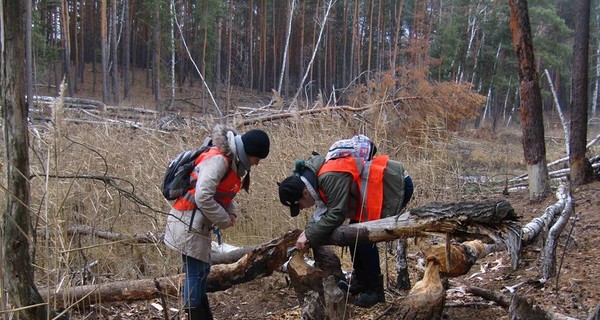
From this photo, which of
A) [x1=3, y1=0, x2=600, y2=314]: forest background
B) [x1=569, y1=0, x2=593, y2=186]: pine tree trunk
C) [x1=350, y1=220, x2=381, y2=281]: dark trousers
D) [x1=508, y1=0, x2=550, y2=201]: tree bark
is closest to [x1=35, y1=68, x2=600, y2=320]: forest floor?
[x1=350, y1=220, x2=381, y2=281]: dark trousers

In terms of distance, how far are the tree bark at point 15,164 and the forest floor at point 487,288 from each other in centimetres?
173

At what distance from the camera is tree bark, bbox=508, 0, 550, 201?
781 cm

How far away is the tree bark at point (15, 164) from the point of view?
7.21 ft

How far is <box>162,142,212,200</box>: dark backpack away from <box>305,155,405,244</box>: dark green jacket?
80 centimetres

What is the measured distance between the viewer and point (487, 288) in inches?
170

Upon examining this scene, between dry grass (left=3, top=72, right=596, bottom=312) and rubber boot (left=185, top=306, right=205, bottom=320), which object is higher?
dry grass (left=3, top=72, right=596, bottom=312)

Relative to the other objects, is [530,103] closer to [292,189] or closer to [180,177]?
→ [292,189]

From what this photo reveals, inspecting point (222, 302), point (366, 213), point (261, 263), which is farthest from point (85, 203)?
point (366, 213)

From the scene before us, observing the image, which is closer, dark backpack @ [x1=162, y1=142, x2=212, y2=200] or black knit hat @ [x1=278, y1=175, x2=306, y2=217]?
dark backpack @ [x1=162, y1=142, x2=212, y2=200]

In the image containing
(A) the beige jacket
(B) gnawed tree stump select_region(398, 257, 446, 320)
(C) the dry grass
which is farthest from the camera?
(C) the dry grass

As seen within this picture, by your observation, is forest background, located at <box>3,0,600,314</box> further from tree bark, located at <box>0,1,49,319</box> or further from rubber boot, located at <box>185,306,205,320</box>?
rubber boot, located at <box>185,306,205,320</box>

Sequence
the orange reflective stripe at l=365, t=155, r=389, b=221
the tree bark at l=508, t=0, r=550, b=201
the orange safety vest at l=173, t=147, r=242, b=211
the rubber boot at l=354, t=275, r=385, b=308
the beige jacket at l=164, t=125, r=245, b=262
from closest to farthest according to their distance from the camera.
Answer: the beige jacket at l=164, t=125, r=245, b=262
the orange safety vest at l=173, t=147, r=242, b=211
the orange reflective stripe at l=365, t=155, r=389, b=221
the rubber boot at l=354, t=275, r=385, b=308
the tree bark at l=508, t=0, r=550, b=201

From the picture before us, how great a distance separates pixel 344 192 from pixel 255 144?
2.28 feet

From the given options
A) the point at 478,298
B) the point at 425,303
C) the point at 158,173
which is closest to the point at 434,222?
the point at 425,303
